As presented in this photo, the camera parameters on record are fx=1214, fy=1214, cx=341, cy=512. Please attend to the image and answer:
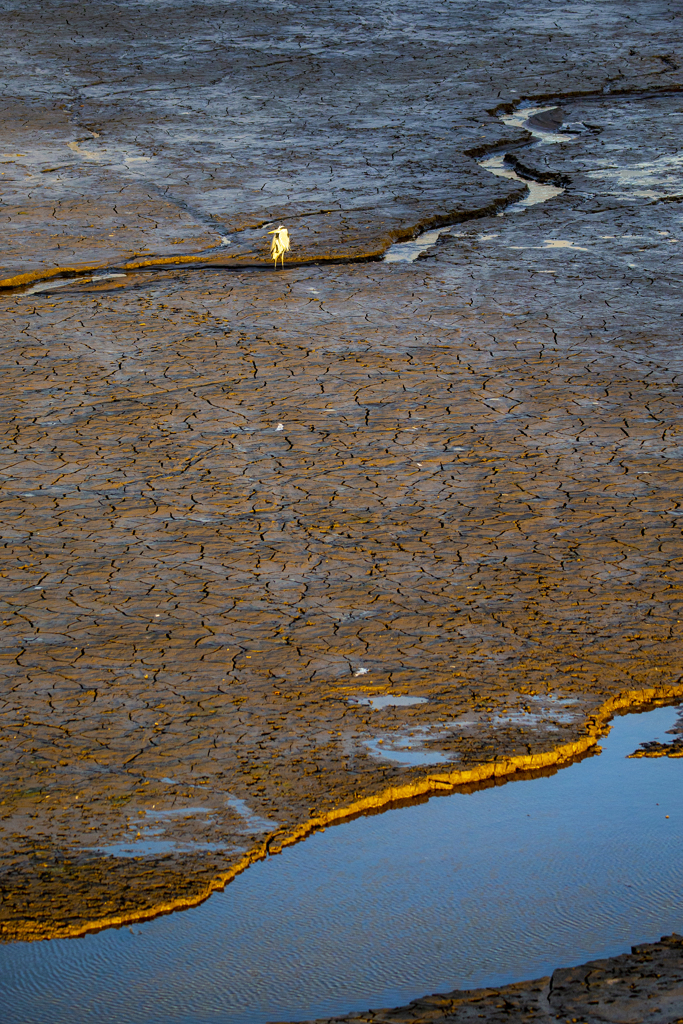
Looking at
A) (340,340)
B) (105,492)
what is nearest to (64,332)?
(340,340)

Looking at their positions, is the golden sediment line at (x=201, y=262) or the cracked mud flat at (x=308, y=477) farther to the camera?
the golden sediment line at (x=201, y=262)

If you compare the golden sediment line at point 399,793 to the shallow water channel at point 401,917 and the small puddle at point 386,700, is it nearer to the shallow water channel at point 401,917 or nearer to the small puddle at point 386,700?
the shallow water channel at point 401,917

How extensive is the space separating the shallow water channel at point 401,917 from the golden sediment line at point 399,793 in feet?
0.09

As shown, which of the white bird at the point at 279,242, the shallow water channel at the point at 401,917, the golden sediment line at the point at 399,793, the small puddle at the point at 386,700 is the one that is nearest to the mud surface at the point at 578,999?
the shallow water channel at the point at 401,917

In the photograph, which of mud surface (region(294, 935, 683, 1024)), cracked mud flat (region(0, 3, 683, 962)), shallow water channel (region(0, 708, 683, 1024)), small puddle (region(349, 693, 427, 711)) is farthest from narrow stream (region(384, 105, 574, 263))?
mud surface (region(294, 935, 683, 1024))

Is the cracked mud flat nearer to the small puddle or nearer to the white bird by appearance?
the small puddle

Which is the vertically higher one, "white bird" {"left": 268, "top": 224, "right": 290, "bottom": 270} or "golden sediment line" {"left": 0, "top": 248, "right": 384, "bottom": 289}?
"white bird" {"left": 268, "top": 224, "right": 290, "bottom": 270}

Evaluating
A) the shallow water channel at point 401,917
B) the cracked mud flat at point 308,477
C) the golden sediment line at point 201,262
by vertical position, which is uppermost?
the golden sediment line at point 201,262

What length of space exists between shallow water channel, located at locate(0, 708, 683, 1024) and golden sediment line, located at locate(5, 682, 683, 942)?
28mm

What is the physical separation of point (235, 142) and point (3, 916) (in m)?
8.97

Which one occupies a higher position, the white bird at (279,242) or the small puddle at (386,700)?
the white bird at (279,242)

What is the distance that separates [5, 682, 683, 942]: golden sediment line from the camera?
9.83 ft

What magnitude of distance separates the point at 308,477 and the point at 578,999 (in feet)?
9.98

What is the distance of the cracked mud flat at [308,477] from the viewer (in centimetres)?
357
